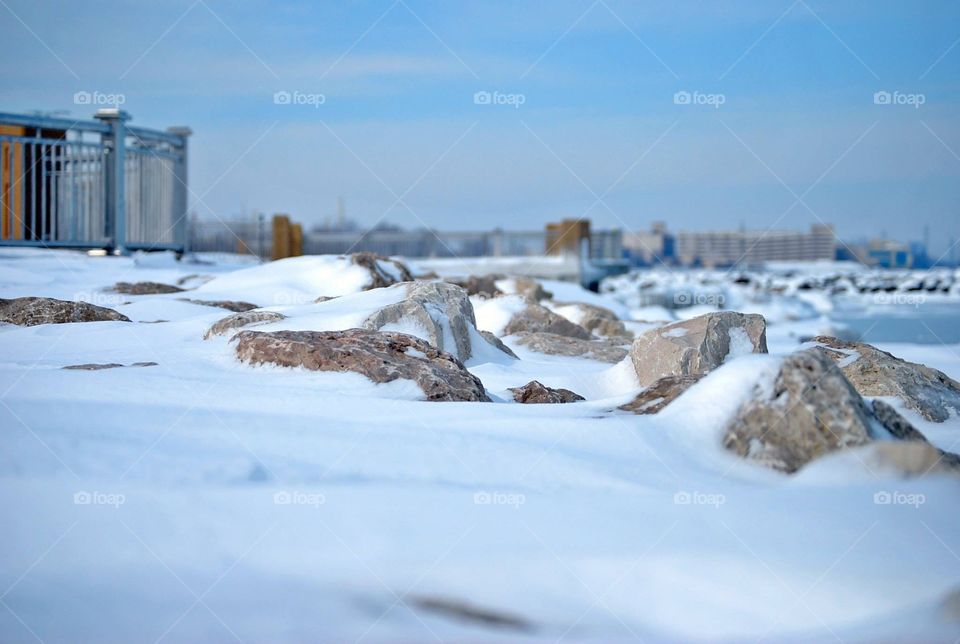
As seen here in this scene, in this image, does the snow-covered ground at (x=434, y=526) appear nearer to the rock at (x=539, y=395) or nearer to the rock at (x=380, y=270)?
the rock at (x=539, y=395)

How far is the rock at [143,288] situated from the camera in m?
10.8

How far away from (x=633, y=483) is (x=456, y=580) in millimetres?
932

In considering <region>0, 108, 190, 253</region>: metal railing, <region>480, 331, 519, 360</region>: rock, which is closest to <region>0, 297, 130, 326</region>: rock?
<region>480, 331, 519, 360</region>: rock

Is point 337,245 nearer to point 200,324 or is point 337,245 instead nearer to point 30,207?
point 30,207

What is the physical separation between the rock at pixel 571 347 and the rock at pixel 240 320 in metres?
2.68

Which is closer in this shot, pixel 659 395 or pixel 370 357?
pixel 659 395

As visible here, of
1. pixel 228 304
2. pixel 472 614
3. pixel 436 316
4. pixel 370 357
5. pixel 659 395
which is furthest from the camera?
pixel 228 304

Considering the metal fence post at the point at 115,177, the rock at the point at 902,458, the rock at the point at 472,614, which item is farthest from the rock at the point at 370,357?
the metal fence post at the point at 115,177

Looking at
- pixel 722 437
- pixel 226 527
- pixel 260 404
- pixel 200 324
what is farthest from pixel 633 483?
pixel 200 324

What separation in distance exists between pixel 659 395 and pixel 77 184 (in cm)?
1269

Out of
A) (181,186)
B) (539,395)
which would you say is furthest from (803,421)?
(181,186)

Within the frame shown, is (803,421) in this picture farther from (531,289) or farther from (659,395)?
(531,289)

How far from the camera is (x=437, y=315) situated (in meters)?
7.11

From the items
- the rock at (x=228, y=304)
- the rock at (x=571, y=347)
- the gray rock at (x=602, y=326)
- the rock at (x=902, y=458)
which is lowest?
the gray rock at (x=602, y=326)
